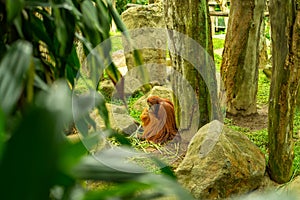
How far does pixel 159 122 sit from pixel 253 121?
1.24m

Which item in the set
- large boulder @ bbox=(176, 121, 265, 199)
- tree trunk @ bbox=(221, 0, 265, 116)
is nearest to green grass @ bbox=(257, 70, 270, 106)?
tree trunk @ bbox=(221, 0, 265, 116)

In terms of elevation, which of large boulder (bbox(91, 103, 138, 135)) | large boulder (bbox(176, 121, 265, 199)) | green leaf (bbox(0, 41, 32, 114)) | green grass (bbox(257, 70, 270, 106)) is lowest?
green grass (bbox(257, 70, 270, 106))

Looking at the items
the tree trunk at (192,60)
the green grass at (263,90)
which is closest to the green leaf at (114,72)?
the tree trunk at (192,60)

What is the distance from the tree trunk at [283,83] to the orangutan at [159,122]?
1.28 m

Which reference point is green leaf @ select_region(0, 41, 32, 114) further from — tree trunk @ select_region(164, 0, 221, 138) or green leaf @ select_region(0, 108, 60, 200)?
tree trunk @ select_region(164, 0, 221, 138)

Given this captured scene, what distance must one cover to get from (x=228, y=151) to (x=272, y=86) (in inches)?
24.6

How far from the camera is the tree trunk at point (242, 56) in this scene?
5.33 m

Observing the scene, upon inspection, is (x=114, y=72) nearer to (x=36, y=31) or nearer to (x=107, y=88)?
(x=36, y=31)

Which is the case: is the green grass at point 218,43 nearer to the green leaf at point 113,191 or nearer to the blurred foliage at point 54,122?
the blurred foliage at point 54,122

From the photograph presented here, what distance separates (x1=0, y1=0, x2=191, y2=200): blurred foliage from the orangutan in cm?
401

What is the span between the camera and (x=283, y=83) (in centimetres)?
347

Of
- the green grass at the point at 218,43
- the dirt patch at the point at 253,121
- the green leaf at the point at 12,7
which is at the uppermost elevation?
the green leaf at the point at 12,7

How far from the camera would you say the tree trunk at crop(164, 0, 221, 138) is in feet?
13.6

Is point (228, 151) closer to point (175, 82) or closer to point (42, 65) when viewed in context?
point (175, 82)
